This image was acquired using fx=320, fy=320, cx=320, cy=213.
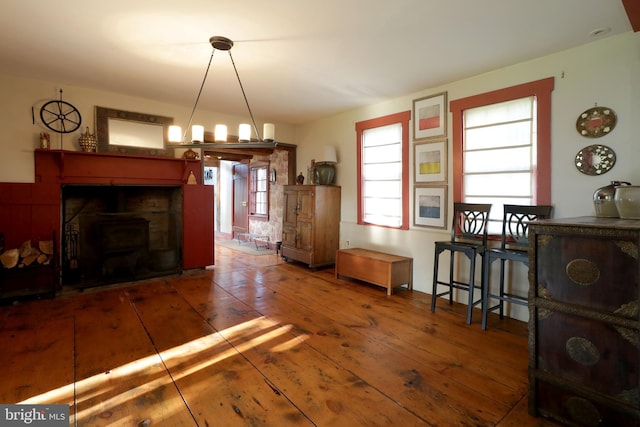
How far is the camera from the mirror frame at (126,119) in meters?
4.20

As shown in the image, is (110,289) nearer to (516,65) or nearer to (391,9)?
(391,9)

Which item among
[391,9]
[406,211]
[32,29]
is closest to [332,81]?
[391,9]

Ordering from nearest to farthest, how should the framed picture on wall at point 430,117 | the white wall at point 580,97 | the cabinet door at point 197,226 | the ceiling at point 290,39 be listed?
the ceiling at point 290,39 → the white wall at point 580,97 → the framed picture on wall at point 430,117 → the cabinet door at point 197,226

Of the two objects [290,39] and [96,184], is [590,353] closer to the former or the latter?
[290,39]

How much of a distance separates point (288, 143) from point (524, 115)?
3875mm

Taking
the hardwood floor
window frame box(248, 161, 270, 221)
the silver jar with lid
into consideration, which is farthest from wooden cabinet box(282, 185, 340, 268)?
the silver jar with lid

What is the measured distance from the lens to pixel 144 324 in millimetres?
2926

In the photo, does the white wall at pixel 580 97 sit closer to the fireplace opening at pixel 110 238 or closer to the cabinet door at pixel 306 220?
the cabinet door at pixel 306 220

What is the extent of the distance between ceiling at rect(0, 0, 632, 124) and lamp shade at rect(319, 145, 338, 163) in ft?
3.83

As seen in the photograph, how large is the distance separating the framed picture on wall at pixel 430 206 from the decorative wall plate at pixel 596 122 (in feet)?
4.45

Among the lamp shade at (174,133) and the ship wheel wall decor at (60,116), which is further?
the ship wheel wall decor at (60,116)

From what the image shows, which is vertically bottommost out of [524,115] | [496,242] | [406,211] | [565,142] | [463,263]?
[463,263]

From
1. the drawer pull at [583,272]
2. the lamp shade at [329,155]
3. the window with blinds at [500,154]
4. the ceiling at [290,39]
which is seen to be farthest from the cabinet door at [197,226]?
the drawer pull at [583,272]

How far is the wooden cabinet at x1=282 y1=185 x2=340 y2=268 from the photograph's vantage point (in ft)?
16.4
